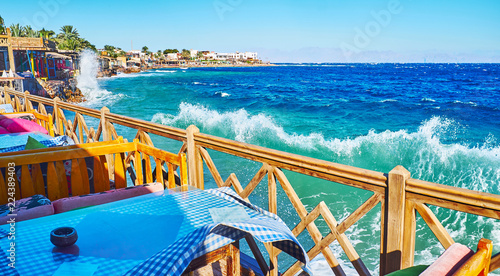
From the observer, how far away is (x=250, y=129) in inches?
673

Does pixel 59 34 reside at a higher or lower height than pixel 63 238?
higher

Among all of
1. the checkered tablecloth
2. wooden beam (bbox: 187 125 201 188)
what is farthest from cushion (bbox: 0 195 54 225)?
wooden beam (bbox: 187 125 201 188)

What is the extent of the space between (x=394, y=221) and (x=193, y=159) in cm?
196

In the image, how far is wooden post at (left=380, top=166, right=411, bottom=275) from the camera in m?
1.90

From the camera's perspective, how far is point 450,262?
1.25 m

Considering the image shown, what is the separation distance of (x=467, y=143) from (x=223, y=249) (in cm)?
1671

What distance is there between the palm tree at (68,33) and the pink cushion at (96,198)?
72.8 metres

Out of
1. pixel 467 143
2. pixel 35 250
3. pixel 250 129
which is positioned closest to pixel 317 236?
pixel 35 250

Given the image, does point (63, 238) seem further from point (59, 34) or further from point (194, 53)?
point (194, 53)

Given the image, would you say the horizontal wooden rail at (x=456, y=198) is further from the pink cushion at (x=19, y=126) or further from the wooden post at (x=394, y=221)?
the pink cushion at (x=19, y=126)

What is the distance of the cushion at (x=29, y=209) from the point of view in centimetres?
223

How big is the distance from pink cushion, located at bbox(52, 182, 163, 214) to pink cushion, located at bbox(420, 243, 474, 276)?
7.42 ft

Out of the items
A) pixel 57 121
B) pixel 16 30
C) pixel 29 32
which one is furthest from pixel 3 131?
pixel 29 32

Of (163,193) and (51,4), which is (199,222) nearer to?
(163,193)
